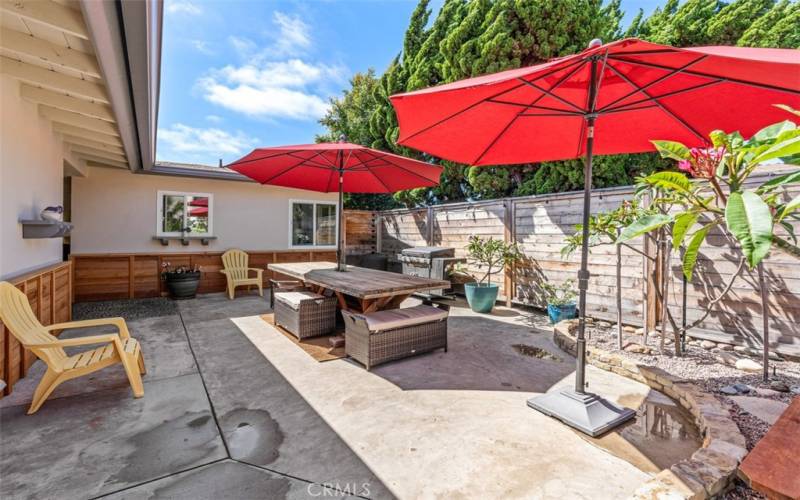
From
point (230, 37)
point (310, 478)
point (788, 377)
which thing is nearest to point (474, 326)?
point (788, 377)

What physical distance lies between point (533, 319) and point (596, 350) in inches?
67.6

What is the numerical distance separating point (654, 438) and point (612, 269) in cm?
289

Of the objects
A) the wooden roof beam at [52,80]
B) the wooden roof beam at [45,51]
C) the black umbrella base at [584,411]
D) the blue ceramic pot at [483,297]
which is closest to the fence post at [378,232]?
the blue ceramic pot at [483,297]

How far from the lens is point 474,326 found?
4.85 metres

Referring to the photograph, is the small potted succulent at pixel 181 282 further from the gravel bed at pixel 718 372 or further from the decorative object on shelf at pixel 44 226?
the gravel bed at pixel 718 372

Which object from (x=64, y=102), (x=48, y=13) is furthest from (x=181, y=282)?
(x=48, y=13)

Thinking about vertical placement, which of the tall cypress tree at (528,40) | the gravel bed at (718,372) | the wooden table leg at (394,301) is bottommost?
the gravel bed at (718,372)

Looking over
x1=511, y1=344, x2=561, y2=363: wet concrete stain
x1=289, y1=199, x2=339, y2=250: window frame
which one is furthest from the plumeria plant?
x1=289, y1=199, x2=339, y2=250: window frame

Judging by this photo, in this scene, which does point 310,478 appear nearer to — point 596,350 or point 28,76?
point 596,350

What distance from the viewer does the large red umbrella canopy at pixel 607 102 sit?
69.4 inches

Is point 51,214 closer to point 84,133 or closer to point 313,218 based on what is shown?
point 84,133

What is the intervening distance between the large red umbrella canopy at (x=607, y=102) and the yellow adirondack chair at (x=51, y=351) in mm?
2763

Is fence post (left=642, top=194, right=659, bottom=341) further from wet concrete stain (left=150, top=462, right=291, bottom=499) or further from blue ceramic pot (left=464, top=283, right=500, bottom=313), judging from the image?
wet concrete stain (left=150, top=462, right=291, bottom=499)

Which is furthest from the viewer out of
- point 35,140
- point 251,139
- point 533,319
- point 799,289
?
point 251,139
